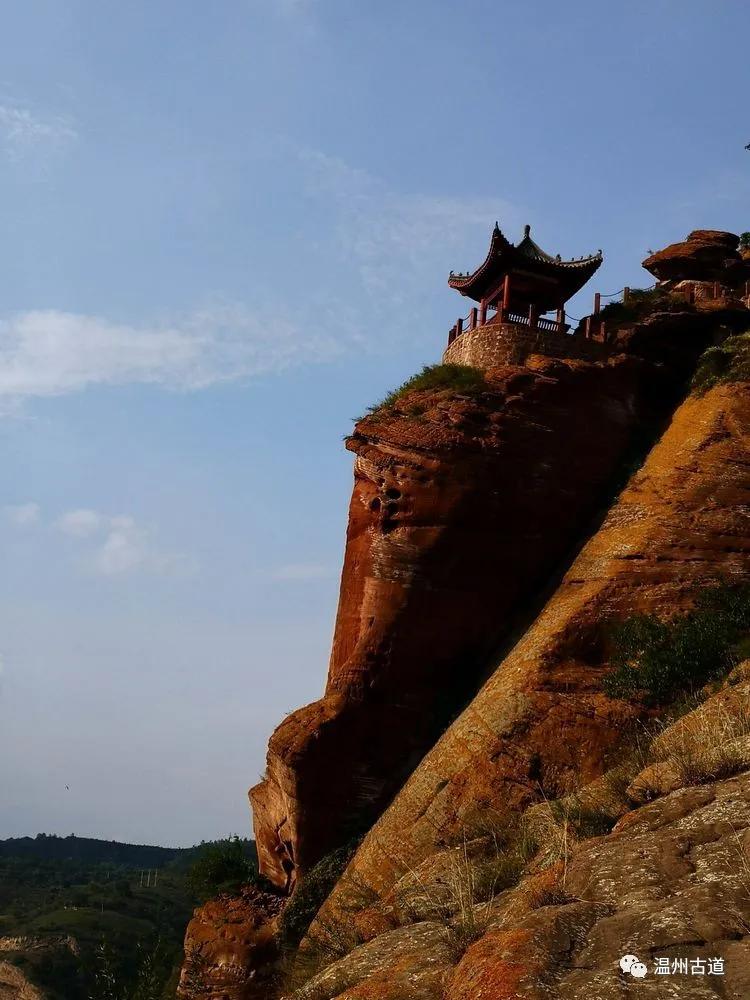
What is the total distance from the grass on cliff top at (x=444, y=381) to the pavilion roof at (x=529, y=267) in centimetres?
616

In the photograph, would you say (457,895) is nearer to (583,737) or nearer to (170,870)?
(583,737)

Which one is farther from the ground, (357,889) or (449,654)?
(449,654)

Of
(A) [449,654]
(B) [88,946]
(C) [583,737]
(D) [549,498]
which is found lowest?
(B) [88,946]

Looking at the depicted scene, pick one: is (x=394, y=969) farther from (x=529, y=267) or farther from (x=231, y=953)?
(x=529, y=267)

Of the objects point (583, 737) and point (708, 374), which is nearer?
point (583, 737)

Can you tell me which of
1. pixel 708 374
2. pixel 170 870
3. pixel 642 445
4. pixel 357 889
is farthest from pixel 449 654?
pixel 170 870

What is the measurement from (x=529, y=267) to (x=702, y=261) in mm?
8023

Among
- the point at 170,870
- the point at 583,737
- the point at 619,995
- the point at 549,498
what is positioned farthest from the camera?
the point at 170,870

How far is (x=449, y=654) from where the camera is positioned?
24062 mm

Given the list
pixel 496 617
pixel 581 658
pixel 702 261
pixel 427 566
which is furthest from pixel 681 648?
pixel 702 261

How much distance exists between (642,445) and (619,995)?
21881 millimetres

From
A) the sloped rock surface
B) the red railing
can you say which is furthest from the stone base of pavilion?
the sloped rock surface

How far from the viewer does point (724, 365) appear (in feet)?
90.6

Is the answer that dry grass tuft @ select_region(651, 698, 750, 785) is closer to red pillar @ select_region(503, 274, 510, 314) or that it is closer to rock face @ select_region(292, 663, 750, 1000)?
rock face @ select_region(292, 663, 750, 1000)
